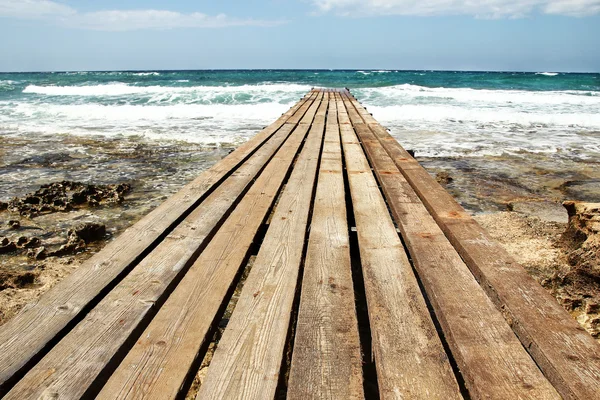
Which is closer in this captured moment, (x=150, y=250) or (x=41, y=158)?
(x=150, y=250)

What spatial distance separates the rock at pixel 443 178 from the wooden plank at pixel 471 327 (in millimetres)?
3574

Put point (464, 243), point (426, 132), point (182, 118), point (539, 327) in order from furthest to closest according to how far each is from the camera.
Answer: point (182, 118) < point (426, 132) < point (464, 243) < point (539, 327)

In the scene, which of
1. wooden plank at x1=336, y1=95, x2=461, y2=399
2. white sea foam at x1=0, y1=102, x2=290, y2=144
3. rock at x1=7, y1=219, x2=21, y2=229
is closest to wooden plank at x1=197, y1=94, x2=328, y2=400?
wooden plank at x1=336, y1=95, x2=461, y2=399

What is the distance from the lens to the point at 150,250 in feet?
6.04

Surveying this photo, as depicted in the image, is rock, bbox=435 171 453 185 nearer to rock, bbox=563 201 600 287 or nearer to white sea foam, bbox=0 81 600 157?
white sea foam, bbox=0 81 600 157

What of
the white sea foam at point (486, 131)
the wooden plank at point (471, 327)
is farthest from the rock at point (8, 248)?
the white sea foam at point (486, 131)

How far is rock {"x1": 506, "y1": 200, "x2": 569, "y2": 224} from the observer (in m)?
4.15

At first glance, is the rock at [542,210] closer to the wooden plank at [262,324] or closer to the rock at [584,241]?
the rock at [584,241]

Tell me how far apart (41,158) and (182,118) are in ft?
19.7

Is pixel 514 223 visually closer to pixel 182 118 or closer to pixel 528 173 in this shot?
pixel 528 173

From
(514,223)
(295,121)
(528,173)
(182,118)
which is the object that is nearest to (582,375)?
(514,223)

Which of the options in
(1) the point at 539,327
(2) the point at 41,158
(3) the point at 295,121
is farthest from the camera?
(2) the point at 41,158

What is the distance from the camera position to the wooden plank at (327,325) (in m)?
1.06

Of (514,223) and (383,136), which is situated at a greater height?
(383,136)
